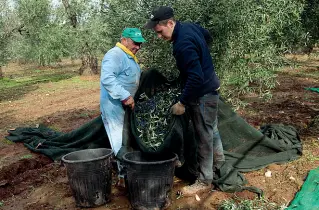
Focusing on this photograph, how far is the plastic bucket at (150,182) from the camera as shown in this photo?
4300 millimetres

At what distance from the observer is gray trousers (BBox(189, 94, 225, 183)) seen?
15.5 ft

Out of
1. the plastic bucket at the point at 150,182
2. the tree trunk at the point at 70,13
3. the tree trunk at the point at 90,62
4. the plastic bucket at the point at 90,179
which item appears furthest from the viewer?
the tree trunk at the point at 90,62

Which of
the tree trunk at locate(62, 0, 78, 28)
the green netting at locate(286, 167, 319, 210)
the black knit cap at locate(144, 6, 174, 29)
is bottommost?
the green netting at locate(286, 167, 319, 210)

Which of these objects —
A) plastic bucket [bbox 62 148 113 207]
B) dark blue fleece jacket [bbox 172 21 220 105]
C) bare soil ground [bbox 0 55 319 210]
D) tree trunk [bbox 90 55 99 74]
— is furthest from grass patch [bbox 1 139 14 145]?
tree trunk [bbox 90 55 99 74]

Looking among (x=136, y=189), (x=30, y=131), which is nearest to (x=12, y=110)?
(x=30, y=131)

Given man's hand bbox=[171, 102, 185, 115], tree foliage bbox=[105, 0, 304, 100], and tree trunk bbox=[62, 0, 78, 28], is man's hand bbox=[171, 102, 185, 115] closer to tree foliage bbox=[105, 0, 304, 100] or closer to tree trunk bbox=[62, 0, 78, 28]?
tree foliage bbox=[105, 0, 304, 100]

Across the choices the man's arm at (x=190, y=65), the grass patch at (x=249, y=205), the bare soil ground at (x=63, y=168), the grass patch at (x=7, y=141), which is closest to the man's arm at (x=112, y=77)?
the man's arm at (x=190, y=65)

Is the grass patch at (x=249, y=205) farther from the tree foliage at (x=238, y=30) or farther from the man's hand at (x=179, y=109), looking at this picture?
the tree foliage at (x=238, y=30)

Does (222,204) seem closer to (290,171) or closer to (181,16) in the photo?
(290,171)

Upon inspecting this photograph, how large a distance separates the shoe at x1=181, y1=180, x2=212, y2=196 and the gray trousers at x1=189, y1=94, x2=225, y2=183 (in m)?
0.06

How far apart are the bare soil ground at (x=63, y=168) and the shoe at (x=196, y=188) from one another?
10 centimetres

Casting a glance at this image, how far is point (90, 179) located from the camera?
4.49 meters

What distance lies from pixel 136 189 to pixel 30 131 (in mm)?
4941

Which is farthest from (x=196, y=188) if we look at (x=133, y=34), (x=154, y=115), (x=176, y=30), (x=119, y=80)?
(x=133, y=34)
